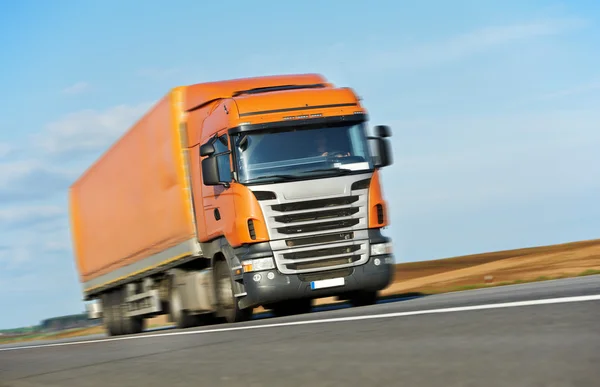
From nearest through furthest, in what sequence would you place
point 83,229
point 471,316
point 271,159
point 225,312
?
point 471,316
point 271,159
point 225,312
point 83,229

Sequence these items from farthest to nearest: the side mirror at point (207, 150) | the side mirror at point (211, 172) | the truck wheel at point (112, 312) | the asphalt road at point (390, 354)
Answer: the truck wheel at point (112, 312) → the side mirror at point (207, 150) → the side mirror at point (211, 172) → the asphalt road at point (390, 354)

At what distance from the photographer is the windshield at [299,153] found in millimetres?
15133

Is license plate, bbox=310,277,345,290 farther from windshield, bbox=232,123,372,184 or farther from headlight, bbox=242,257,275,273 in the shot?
windshield, bbox=232,123,372,184

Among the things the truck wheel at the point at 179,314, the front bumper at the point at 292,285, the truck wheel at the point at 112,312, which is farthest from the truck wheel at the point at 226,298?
the truck wheel at the point at 112,312

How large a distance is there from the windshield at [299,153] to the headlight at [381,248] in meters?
1.27

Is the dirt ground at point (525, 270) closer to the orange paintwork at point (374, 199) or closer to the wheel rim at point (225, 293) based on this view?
the orange paintwork at point (374, 199)

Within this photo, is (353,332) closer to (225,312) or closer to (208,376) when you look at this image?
(208,376)

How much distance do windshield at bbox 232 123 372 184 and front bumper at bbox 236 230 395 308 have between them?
120 centimetres

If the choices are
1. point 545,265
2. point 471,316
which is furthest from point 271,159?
point 545,265

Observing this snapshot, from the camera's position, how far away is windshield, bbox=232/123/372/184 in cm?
1513

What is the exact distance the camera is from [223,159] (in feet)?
50.9

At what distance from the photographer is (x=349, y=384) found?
5734 millimetres

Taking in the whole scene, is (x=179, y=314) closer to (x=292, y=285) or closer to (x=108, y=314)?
(x=292, y=285)

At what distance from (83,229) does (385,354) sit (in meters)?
20.8
